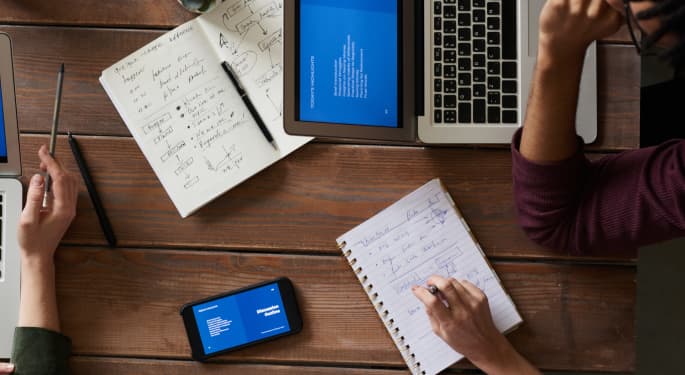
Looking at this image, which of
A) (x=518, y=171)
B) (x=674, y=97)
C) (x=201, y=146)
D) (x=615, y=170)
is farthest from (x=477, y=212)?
(x=674, y=97)

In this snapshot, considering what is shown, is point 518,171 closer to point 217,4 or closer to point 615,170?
point 615,170

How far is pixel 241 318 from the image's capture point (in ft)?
3.59

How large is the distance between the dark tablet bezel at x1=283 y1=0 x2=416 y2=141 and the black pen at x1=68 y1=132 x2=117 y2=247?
1.22ft

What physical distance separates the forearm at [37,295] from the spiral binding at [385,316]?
0.49 metres

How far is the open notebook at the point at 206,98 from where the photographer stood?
3.61ft

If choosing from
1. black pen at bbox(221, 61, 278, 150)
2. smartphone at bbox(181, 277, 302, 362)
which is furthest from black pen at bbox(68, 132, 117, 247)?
black pen at bbox(221, 61, 278, 150)

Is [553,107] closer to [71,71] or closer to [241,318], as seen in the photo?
[241,318]

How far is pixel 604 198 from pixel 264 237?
1.84 feet

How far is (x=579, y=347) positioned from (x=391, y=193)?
41 centimetres

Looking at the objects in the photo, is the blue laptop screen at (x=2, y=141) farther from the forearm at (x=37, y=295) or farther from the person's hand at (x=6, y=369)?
the person's hand at (x=6, y=369)

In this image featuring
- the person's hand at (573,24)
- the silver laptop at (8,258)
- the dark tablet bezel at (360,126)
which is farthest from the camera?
the silver laptop at (8,258)

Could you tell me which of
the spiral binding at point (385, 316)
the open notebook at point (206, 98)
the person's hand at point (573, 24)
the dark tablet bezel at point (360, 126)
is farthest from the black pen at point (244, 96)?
the person's hand at point (573, 24)

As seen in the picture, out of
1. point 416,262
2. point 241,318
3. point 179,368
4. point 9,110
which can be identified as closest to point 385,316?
point 416,262

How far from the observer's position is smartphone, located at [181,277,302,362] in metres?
1.09
